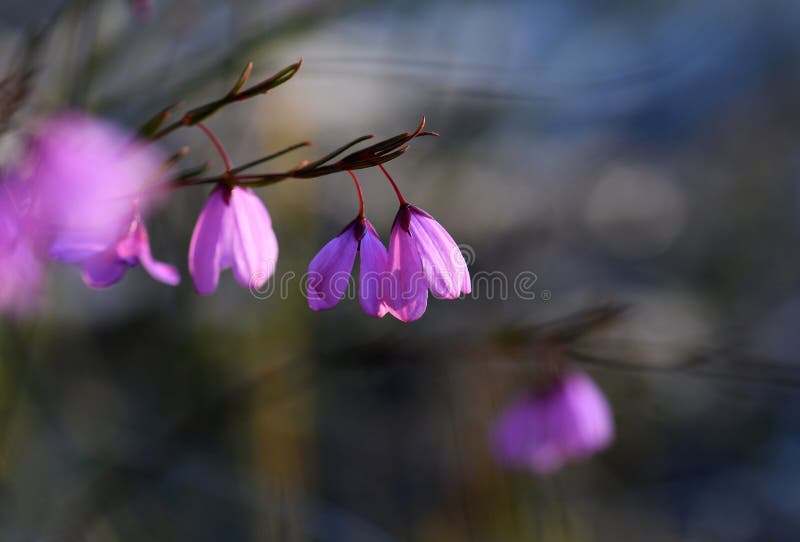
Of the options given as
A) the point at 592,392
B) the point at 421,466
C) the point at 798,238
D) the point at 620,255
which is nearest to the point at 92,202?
the point at 592,392

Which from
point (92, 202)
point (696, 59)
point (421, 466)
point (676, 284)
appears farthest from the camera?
point (696, 59)

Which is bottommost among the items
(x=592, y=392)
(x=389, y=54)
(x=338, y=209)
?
(x=592, y=392)

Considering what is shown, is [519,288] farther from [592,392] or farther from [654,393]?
[592,392]

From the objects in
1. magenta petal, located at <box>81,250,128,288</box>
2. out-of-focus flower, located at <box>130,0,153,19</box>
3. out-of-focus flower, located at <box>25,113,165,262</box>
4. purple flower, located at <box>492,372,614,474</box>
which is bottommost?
purple flower, located at <box>492,372,614,474</box>

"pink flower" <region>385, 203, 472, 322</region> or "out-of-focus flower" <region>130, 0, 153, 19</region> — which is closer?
"pink flower" <region>385, 203, 472, 322</region>

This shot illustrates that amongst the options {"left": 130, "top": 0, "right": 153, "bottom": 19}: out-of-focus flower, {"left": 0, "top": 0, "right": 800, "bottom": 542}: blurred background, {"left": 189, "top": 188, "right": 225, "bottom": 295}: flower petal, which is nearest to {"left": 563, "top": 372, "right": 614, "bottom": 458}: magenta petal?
{"left": 0, "top": 0, "right": 800, "bottom": 542}: blurred background

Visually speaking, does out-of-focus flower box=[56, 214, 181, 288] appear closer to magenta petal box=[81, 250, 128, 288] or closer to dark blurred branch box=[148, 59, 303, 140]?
magenta petal box=[81, 250, 128, 288]

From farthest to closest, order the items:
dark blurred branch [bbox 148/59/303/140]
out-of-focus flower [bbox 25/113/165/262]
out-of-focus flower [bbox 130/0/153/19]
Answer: out-of-focus flower [bbox 130/0/153/19]
out-of-focus flower [bbox 25/113/165/262]
dark blurred branch [bbox 148/59/303/140]
